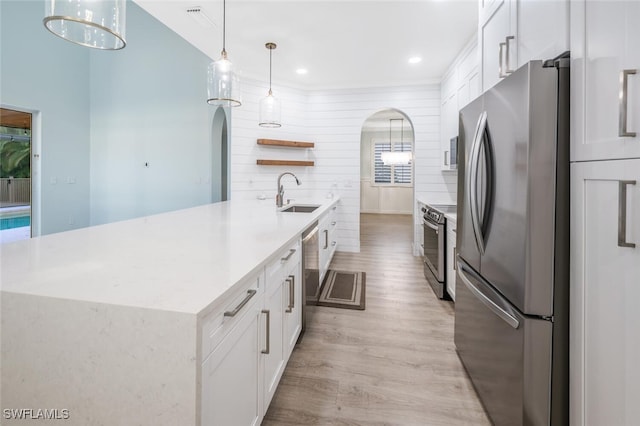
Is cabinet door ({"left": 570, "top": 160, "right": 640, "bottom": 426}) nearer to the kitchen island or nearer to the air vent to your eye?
the kitchen island

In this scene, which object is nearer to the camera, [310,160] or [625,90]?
[625,90]

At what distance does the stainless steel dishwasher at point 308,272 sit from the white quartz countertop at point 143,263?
409 mm

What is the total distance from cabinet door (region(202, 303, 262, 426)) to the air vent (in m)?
2.97

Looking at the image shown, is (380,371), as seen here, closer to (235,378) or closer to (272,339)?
(272,339)

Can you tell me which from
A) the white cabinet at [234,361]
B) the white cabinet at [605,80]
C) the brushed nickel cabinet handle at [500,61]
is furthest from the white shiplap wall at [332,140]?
the white cabinet at [605,80]

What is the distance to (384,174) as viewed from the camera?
10688 mm

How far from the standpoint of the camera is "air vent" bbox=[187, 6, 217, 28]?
9.60 ft

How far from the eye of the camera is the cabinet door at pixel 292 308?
181 centimetres

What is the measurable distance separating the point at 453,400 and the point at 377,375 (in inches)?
17.5

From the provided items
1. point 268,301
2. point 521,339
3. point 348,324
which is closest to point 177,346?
point 268,301

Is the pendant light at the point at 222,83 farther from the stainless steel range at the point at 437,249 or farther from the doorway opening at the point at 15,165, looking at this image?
the doorway opening at the point at 15,165

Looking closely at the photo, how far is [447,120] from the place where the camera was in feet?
14.6

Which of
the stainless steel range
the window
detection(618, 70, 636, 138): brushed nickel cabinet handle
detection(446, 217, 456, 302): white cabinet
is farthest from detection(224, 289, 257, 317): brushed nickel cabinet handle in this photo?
the window

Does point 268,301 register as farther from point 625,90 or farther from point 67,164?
point 67,164
